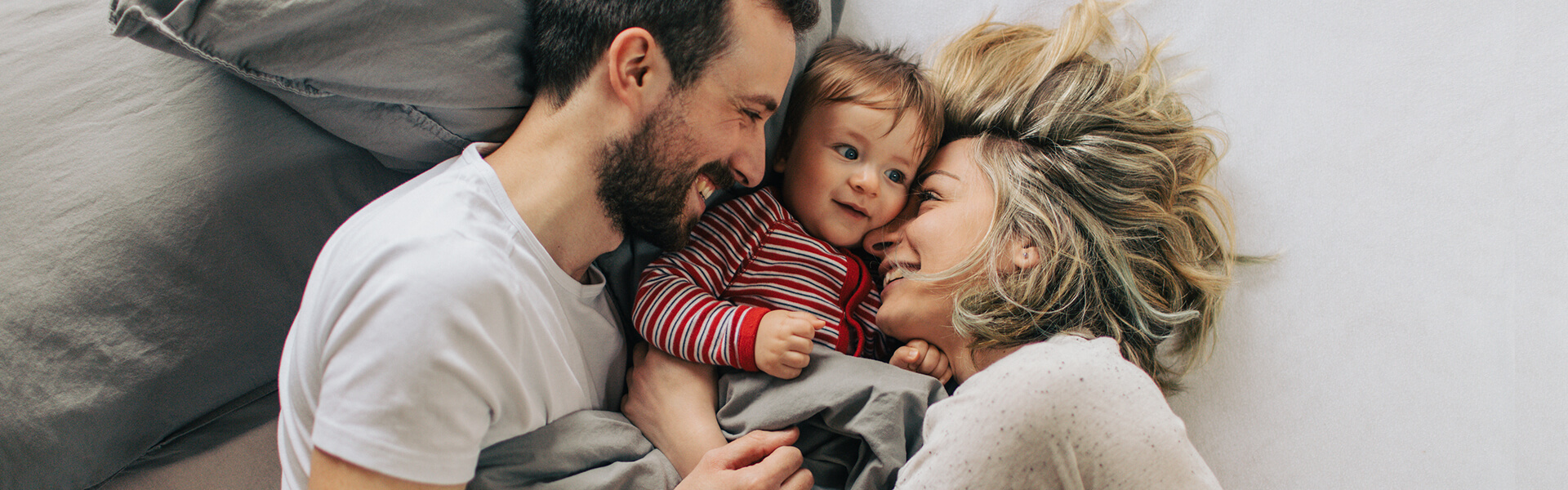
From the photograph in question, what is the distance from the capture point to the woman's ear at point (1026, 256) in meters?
1.21

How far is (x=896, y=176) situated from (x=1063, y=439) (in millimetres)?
529

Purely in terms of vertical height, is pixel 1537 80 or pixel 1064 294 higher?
pixel 1537 80

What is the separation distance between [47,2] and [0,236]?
430 millimetres

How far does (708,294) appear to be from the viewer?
3.86 ft

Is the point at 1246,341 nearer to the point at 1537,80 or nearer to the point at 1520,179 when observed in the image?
the point at 1520,179

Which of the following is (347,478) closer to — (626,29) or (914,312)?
(626,29)

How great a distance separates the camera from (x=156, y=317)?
3.43 ft

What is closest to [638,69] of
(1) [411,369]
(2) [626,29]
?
(2) [626,29]

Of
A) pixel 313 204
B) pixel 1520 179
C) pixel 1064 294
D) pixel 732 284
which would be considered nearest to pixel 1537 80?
pixel 1520 179

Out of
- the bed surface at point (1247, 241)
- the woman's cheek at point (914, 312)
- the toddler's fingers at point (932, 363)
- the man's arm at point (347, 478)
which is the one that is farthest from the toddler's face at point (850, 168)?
the man's arm at point (347, 478)

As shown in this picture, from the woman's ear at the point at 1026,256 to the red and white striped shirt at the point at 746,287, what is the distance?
257 millimetres

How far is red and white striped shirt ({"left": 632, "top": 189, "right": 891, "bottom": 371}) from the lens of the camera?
3.66 feet

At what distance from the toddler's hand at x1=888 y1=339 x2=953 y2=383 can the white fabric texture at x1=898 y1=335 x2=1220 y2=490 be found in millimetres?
290

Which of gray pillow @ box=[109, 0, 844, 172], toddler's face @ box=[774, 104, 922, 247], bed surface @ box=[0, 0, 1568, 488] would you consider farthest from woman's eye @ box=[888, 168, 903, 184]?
gray pillow @ box=[109, 0, 844, 172]
